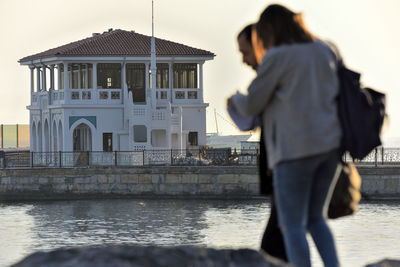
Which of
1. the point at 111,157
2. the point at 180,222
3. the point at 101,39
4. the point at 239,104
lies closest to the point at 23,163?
the point at 111,157

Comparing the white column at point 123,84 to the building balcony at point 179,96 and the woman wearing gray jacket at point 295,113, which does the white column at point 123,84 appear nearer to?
the building balcony at point 179,96

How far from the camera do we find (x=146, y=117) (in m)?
45.6

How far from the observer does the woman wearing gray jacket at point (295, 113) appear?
17.2ft

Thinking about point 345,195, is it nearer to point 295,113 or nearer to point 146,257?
point 295,113

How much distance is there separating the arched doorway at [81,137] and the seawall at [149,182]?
8358 mm

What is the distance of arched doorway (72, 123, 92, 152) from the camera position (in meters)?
49.1

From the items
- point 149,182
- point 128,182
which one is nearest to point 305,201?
point 149,182

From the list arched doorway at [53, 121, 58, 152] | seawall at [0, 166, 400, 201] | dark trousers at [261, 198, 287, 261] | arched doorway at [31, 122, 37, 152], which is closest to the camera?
dark trousers at [261, 198, 287, 261]

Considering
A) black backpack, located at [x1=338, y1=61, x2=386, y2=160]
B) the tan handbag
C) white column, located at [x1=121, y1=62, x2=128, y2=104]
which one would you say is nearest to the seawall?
white column, located at [x1=121, y1=62, x2=128, y2=104]

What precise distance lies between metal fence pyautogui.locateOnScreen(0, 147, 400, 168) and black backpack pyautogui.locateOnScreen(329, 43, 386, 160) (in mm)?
33779

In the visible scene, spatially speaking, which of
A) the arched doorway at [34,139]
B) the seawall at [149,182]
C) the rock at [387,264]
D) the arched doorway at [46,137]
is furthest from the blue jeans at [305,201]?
the arched doorway at [34,139]

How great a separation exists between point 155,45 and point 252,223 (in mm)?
19997

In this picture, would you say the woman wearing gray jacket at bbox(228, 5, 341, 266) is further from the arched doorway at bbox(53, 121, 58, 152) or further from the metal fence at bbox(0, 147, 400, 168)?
the arched doorway at bbox(53, 121, 58, 152)

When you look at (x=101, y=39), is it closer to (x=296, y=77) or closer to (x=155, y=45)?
(x=155, y=45)
